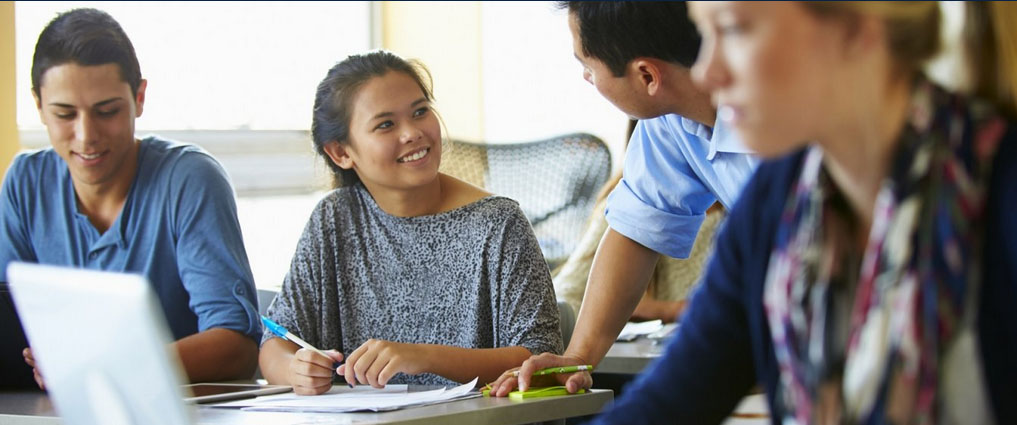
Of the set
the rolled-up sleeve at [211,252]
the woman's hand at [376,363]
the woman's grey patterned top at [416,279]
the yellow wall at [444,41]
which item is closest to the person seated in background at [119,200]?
the rolled-up sleeve at [211,252]

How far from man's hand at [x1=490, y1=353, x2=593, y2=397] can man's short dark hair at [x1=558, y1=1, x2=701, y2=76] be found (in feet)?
1.52

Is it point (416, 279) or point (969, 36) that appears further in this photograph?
point (416, 279)

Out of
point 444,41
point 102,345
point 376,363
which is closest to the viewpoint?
point 102,345

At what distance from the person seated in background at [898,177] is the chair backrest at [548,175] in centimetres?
349

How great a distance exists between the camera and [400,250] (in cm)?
234

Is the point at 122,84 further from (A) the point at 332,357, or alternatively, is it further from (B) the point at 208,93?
(B) the point at 208,93

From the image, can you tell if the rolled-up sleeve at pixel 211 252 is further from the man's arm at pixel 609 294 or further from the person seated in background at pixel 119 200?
the man's arm at pixel 609 294

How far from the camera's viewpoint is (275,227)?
15.5 feet

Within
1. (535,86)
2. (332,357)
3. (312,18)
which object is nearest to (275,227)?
(312,18)

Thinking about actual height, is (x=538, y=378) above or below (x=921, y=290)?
below

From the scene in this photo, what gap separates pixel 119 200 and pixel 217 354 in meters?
0.45

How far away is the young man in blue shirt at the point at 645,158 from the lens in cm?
187

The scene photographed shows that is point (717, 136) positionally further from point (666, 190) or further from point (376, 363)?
point (376, 363)

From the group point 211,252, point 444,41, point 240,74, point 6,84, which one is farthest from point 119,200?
point 444,41
